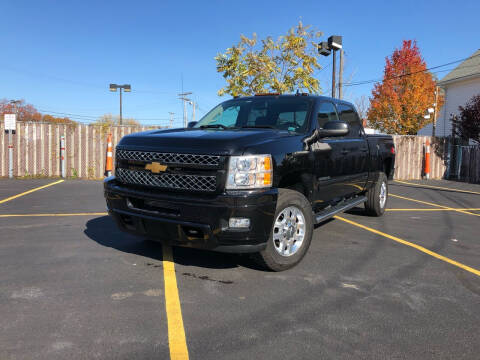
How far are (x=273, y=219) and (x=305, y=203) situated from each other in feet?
1.89

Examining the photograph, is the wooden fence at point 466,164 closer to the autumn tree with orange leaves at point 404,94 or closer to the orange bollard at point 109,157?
the autumn tree with orange leaves at point 404,94

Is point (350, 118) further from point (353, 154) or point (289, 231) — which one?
point (289, 231)

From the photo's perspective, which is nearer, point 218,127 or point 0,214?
point 218,127

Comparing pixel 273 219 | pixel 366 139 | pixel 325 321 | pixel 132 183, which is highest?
pixel 366 139

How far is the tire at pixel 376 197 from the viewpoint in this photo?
706cm

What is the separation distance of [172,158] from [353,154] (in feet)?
10.2

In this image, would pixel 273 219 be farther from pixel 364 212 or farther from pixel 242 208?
pixel 364 212

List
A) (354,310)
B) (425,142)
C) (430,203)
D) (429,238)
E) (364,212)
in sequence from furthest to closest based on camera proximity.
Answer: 1. (425,142)
2. (430,203)
3. (364,212)
4. (429,238)
5. (354,310)

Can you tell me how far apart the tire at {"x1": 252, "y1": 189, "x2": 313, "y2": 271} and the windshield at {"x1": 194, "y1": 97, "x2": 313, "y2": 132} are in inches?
40.5

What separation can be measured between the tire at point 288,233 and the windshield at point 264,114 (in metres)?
1.03

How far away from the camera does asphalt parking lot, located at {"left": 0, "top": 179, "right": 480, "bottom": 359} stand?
101 inches

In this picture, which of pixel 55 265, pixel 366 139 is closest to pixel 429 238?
pixel 366 139

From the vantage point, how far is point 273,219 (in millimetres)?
3684

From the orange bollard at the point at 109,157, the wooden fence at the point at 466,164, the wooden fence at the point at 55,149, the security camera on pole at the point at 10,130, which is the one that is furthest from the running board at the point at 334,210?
the wooden fence at the point at 466,164
